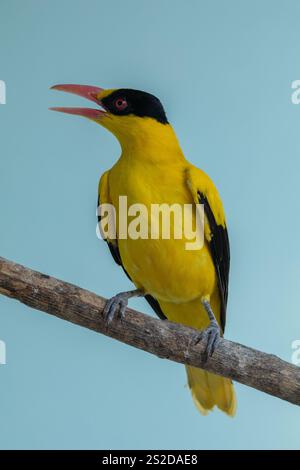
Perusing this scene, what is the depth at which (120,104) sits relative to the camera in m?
3.82

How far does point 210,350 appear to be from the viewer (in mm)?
3459

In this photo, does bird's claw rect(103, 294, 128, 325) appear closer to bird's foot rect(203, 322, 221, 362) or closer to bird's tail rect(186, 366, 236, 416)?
bird's foot rect(203, 322, 221, 362)

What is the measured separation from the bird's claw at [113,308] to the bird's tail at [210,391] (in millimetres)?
952

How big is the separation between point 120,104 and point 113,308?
1.22m

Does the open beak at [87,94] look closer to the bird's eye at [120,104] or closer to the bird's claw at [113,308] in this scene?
the bird's eye at [120,104]

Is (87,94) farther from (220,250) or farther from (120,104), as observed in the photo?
(220,250)

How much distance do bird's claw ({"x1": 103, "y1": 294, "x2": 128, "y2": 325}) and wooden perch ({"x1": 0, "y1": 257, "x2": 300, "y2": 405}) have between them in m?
0.03

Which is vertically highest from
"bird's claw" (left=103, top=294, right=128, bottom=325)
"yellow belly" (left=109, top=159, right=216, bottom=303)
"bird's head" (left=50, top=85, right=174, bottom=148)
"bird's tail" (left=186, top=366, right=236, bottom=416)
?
"bird's head" (left=50, top=85, right=174, bottom=148)

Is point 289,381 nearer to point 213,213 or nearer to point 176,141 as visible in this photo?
point 213,213

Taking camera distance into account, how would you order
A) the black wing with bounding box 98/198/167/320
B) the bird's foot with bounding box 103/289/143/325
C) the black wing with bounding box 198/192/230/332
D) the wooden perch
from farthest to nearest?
1. the black wing with bounding box 98/198/167/320
2. the black wing with bounding box 198/192/230/332
3. the bird's foot with bounding box 103/289/143/325
4. the wooden perch

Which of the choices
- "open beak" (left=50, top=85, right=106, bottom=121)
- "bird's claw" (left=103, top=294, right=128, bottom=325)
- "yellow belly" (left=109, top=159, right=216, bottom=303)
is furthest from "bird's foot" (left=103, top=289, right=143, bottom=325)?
"open beak" (left=50, top=85, right=106, bottom=121)

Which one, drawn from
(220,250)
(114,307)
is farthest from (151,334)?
(220,250)

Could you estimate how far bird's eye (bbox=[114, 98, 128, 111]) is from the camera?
3.82 meters

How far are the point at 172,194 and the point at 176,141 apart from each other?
45cm
